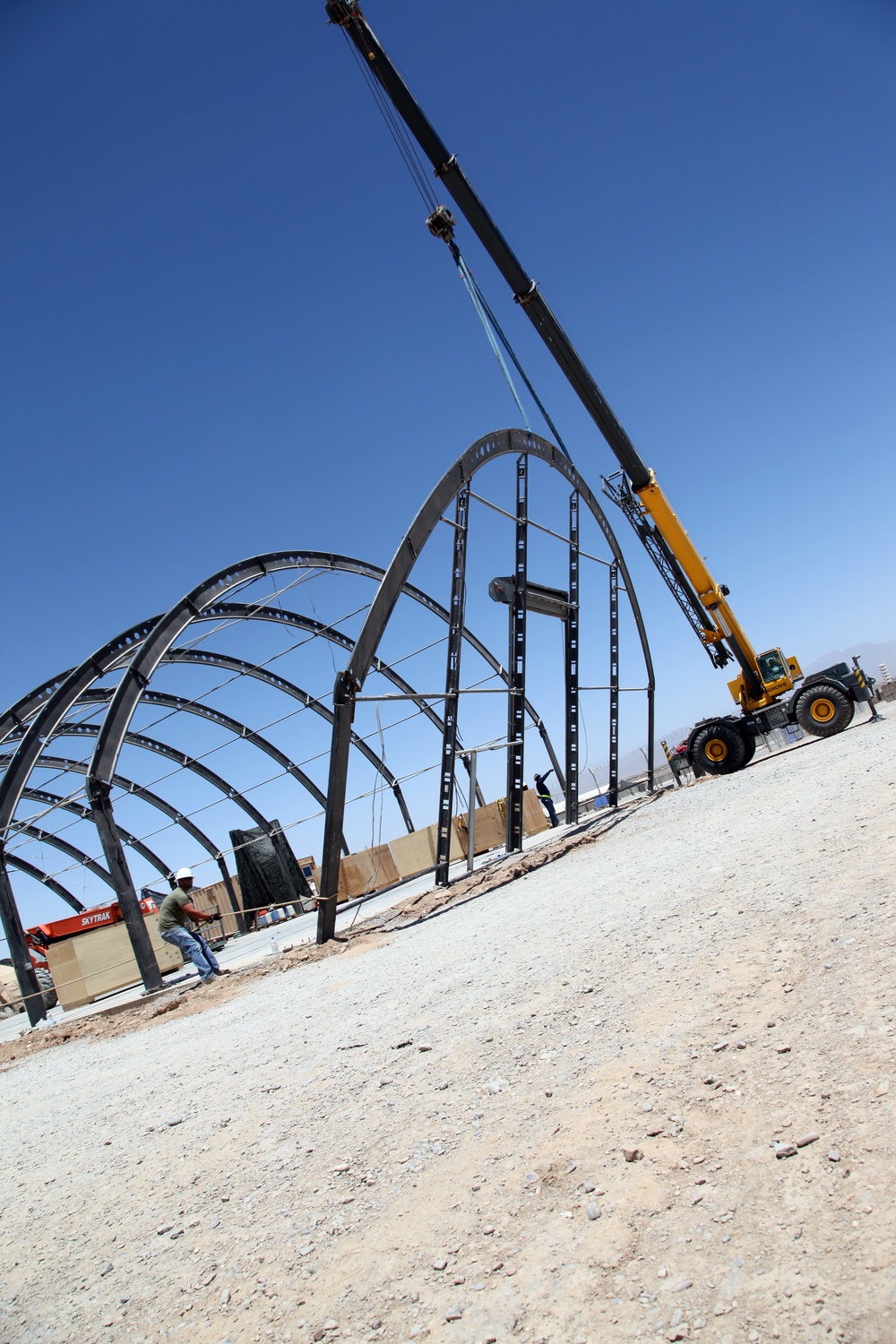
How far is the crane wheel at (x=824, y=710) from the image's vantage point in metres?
19.0

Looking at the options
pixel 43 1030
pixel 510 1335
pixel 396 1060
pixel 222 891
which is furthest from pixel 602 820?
pixel 222 891

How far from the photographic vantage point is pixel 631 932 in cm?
632

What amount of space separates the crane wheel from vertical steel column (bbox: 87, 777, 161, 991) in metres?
16.7

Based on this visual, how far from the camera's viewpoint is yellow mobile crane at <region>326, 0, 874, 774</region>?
17.0 meters

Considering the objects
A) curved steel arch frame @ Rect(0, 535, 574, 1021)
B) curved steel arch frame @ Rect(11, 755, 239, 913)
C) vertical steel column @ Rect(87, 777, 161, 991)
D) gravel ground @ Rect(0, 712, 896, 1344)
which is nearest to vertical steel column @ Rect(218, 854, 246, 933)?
curved steel arch frame @ Rect(11, 755, 239, 913)

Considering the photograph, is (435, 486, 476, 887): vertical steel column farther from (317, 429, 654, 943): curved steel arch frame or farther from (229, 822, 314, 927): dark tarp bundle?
(229, 822, 314, 927): dark tarp bundle

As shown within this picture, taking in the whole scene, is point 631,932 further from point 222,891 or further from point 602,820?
point 222,891

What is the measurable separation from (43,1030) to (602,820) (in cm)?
1204

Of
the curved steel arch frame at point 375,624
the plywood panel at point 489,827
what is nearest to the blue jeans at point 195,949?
the curved steel arch frame at point 375,624

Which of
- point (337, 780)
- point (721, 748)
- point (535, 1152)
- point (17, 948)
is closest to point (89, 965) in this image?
point (17, 948)

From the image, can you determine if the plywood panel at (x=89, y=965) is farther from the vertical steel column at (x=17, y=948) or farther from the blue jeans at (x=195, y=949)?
the blue jeans at (x=195, y=949)

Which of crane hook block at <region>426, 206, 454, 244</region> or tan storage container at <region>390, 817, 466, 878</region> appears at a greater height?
crane hook block at <region>426, 206, 454, 244</region>

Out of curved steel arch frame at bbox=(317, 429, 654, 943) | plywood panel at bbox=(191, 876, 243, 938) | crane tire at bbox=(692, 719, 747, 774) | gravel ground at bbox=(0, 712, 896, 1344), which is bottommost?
gravel ground at bbox=(0, 712, 896, 1344)

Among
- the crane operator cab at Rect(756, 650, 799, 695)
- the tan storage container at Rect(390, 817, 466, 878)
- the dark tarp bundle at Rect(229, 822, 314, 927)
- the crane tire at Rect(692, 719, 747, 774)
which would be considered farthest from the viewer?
the dark tarp bundle at Rect(229, 822, 314, 927)
